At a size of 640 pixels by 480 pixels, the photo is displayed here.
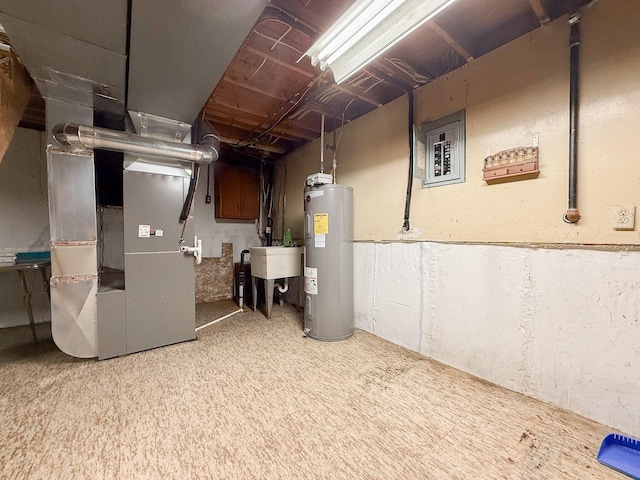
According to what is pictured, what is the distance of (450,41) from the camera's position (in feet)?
5.79

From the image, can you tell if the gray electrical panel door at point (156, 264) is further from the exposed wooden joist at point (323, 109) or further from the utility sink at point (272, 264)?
the exposed wooden joist at point (323, 109)

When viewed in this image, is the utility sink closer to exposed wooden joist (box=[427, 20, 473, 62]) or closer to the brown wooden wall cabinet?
the brown wooden wall cabinet

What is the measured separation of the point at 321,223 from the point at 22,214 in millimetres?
3636

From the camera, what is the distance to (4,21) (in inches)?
49.6

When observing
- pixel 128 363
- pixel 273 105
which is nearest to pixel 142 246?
pixel 128 363

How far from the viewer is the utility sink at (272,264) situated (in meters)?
3.23

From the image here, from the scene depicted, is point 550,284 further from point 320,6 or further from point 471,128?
point 320,6

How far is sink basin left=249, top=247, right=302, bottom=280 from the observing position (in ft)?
10.6

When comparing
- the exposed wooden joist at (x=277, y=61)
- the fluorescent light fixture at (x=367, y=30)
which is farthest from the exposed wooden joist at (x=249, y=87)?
the fluorescent light fixture at (x=367, y=30)

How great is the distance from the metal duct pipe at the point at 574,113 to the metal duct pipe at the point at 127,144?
8.92 feet

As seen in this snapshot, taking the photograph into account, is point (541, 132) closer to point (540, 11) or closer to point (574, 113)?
point (574, 113)

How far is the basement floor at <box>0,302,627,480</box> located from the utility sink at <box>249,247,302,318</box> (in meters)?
1.16

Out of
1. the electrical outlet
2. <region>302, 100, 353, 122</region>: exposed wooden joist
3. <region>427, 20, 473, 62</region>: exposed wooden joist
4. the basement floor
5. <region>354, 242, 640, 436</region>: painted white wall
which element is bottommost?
the basement floor

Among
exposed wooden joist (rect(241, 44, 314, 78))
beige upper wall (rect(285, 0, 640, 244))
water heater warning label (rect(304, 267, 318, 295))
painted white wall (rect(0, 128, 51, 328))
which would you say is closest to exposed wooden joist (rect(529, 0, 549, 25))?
beige upper wall (rect(285, 0, 640, 244))
